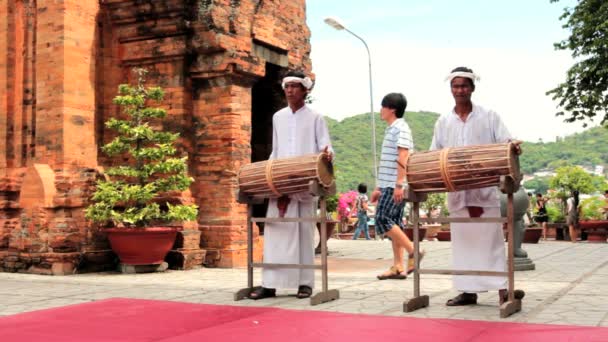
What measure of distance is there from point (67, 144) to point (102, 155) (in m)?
0.86

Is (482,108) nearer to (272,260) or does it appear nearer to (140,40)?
(272,260)

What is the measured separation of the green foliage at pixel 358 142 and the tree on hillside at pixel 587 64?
40202 mm

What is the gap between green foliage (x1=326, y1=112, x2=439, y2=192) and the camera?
68.2 metres

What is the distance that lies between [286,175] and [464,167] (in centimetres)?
179

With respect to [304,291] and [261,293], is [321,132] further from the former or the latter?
[261,293]

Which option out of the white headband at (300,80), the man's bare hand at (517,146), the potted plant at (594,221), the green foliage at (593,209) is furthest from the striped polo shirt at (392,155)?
the green foliage at (593,209)

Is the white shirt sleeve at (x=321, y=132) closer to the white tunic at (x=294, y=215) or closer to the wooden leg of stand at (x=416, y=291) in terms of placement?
the white tunic at (x=294, y=215)

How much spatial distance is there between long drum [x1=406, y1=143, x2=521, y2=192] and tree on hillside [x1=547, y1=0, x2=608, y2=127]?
16.7m

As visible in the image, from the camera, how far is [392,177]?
848 cm

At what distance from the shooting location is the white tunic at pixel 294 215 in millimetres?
7203

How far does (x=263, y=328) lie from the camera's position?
5.19m

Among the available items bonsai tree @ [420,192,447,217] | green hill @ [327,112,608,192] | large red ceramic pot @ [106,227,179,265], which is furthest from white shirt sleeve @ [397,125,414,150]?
green hill @ [327,112,608,192]

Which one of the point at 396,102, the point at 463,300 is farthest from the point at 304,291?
the point at 396,102

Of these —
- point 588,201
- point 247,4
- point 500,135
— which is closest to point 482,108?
point 500,135
